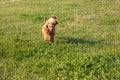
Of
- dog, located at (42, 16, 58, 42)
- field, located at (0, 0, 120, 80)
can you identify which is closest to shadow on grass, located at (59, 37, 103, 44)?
field, located at (0, 0, 120, 80)

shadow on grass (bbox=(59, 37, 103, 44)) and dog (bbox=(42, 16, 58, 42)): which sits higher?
dog (bbox=(42, 16, 58, 42))

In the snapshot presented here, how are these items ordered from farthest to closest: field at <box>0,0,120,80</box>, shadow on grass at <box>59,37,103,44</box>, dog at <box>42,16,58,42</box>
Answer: shadow on grass at <box>59,37,103,44</box>
dog at <box>42,16,58,42</box>
field at <box>0,0,120,80</box>

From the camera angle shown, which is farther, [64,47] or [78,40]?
[78,40]

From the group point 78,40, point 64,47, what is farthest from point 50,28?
point 78,40

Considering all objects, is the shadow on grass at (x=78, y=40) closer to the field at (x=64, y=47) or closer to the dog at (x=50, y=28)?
the field at (x=64, y=47)

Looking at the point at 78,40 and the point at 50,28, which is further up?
the point at 50,28

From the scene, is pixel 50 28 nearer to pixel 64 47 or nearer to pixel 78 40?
pixel 64 47

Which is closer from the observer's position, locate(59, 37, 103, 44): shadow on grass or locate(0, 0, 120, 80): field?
locate(0, 0, 120, 80): field

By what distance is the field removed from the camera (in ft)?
23.4

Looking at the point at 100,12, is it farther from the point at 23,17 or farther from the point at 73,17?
the point at 23,17

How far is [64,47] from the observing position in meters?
8.75

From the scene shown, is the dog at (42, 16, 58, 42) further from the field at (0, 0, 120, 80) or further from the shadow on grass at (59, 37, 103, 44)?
the shadow on grass at (59, 37, 103, 44)

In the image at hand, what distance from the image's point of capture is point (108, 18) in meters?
13.0

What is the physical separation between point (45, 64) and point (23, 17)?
241 inches
